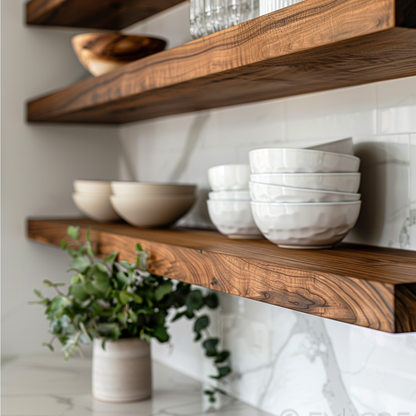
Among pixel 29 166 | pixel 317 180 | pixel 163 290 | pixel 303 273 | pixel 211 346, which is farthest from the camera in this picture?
pixel 29 166

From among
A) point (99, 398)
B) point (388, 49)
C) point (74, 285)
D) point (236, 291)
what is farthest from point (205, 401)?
point (388, 49)

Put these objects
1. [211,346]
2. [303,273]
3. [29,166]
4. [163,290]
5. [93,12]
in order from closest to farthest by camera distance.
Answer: [303,273]
[163,290]
[211,346]
[93,12]
[29,166]

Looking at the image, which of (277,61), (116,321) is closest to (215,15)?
(277,61)

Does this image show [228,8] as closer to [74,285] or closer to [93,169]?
[74,285]

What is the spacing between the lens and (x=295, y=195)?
0.82 metres

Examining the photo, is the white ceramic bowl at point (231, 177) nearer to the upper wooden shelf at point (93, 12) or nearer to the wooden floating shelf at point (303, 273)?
the wooden floating shelf at point (303, 273)

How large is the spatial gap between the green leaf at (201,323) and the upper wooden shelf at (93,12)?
0.78 meters

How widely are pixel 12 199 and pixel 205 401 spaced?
32.3 inches

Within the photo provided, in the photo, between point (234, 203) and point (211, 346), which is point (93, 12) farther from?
point (211, 346)

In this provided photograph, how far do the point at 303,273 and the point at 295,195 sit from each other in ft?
0.57

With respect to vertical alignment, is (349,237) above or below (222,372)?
above

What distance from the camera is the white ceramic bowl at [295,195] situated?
2.69ft

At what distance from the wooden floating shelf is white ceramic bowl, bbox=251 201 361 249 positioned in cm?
2

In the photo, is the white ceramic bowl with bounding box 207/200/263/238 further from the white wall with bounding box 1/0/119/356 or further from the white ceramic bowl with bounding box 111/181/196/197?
the white wall with bounding box 1/0/119/356
